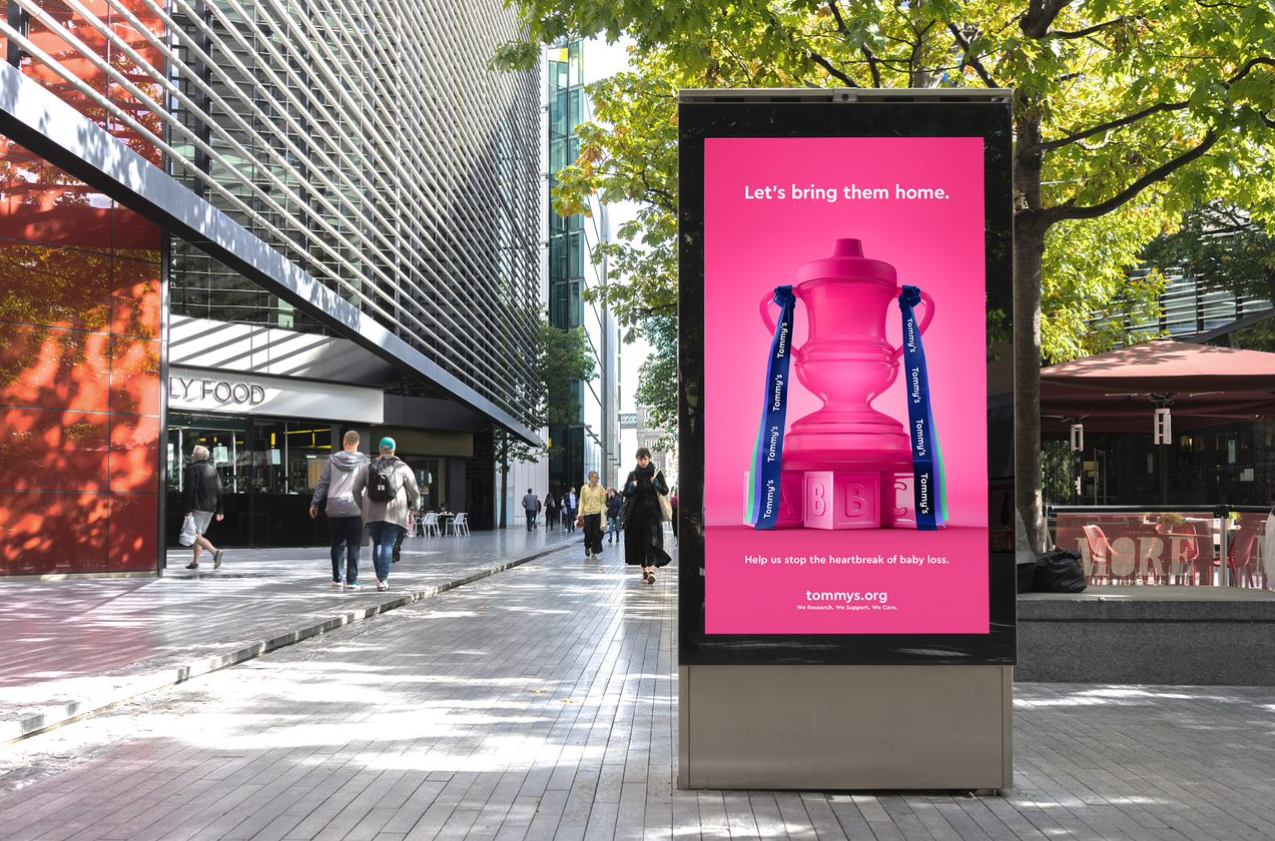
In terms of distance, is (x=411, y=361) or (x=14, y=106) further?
(x=411, y=361)

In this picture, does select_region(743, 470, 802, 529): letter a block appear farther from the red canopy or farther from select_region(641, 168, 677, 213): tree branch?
select_region(641, 168, 677, 213): tree branch

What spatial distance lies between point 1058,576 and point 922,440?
4049 millimetres

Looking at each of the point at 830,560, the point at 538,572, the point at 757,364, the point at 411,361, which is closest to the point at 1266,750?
the point at 830,560

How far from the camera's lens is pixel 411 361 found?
87.8 feet

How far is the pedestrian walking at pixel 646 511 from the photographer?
1673cm

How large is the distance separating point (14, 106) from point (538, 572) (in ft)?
36.0

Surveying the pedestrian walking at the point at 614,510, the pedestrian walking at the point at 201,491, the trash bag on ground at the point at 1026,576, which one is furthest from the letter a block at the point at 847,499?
the pedestrian walking at the point at 614,510

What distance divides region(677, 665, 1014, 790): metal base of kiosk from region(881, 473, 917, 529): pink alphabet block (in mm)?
596

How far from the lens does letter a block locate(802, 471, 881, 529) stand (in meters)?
5.04

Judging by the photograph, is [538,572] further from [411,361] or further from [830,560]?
A: [830,560]

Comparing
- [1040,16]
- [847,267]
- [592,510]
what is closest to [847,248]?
[847,267]

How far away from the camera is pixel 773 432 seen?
5.04 metres

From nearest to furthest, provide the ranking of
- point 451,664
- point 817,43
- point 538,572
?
point 451,664
point 817,43
point 538,572

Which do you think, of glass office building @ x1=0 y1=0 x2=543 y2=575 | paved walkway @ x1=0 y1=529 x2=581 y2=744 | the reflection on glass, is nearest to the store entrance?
glass office building @ x1=0 y1=0 x2=543 y2=575
